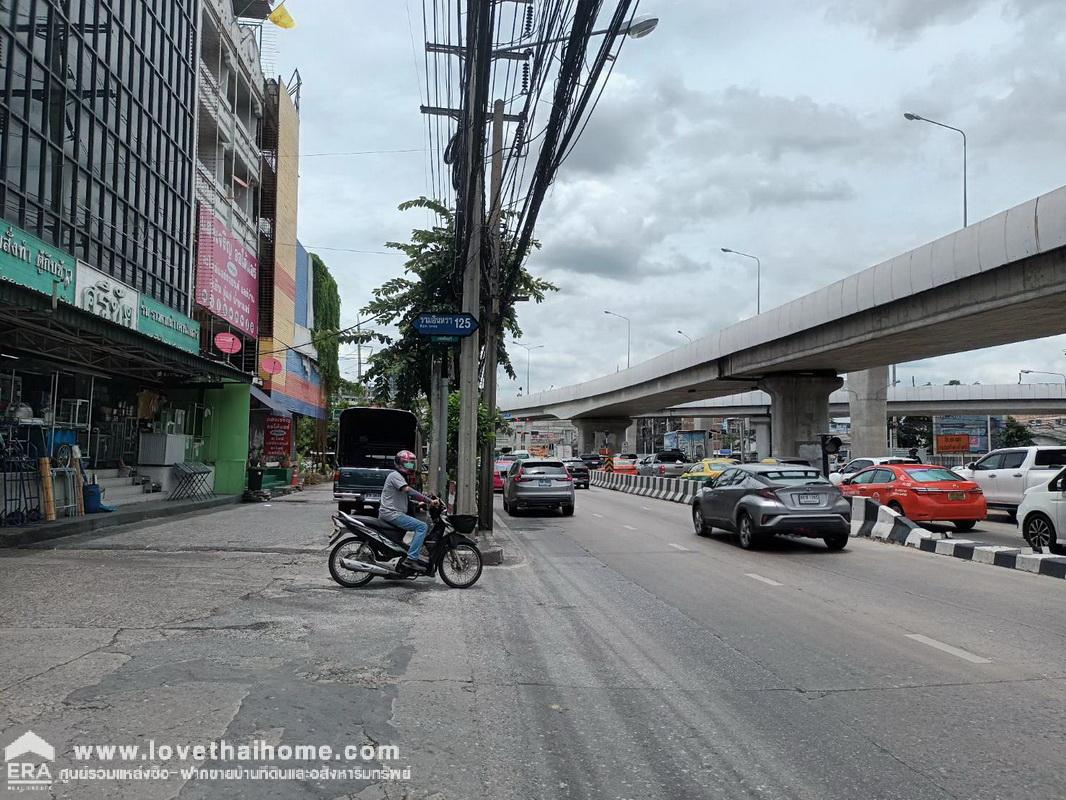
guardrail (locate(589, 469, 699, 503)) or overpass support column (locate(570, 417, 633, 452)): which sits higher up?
overpass support column (locate(570, 417, 633, 452))

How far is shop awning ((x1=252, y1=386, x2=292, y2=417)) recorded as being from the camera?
92.4 feet

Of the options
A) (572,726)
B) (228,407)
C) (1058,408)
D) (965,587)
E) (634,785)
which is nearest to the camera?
(634,785)

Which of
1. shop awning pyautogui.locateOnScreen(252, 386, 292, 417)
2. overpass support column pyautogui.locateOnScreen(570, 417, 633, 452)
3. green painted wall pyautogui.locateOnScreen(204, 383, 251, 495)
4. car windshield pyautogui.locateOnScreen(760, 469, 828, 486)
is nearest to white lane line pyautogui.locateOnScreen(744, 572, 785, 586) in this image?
car windshield pyautogui.locateOnScreen(760, 469, 828, 486)

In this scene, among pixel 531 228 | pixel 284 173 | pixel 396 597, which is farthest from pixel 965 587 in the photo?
pixel 284 173

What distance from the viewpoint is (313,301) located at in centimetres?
4053

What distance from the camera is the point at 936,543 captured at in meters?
14.7

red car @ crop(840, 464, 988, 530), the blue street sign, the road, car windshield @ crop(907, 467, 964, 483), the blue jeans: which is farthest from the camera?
car windshield @ crop(907, 467, 964, 483)

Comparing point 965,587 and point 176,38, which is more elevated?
point 176,38

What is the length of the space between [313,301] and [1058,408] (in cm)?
5124

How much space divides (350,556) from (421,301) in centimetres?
1330

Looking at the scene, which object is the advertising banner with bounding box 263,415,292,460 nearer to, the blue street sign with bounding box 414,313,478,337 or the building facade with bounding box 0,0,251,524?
the building facade with bounding box 0,0,251,524

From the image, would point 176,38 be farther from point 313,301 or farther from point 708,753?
point 708,753

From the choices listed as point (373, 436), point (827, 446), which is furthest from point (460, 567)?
point (827, 446)

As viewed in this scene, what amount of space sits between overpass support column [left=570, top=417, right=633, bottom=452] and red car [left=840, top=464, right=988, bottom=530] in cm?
5478
